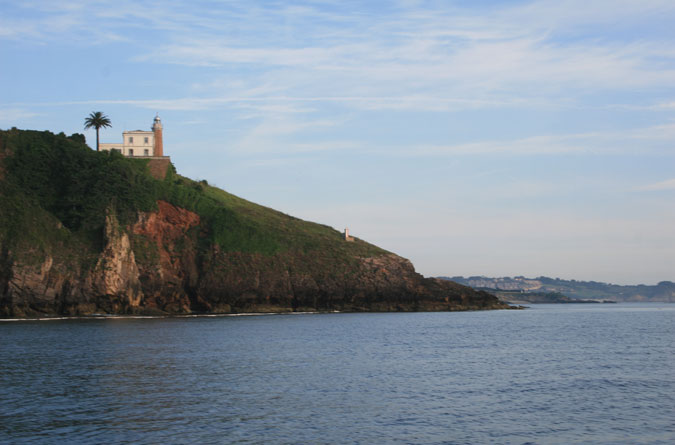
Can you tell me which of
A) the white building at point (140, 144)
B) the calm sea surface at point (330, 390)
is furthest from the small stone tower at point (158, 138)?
the calm sea surface at point (330, 390)

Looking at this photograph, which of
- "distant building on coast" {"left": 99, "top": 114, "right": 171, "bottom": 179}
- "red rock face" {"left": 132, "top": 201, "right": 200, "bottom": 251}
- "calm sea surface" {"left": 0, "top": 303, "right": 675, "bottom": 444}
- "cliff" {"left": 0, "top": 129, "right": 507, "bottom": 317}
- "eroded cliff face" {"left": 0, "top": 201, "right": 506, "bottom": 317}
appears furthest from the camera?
"distant building on coast" {"left": 99, "top": 114, "right": 171, "bottom": 179}

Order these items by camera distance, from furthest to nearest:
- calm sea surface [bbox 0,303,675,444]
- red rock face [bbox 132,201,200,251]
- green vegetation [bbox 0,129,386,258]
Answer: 1. red rock face [bbox 132,201,200,251]
2. green vegetation [bbox 0,129,386,258]
3. calm sea surface [bbox 0,303,675,444]

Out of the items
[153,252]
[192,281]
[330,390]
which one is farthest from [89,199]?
[330,390]

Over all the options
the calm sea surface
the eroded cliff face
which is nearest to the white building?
the eroded cliff face

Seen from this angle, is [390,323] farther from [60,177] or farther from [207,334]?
[60,177]

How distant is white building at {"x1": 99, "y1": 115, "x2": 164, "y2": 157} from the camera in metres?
135

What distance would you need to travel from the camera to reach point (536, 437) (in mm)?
26328

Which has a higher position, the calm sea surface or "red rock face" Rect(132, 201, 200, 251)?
"red rock face" Rect(132, 201, 200, 251)

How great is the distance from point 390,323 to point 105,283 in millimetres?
44082

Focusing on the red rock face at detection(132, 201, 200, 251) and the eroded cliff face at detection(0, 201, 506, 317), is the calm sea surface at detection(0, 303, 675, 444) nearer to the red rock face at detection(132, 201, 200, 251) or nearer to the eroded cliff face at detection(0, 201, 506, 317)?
the eroded cliff face at detection(0, 201, 506, 317)

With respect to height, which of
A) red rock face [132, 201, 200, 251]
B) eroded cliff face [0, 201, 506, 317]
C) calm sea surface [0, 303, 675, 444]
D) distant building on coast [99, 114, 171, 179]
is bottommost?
calm sea surface [0, 303, 675, 444]

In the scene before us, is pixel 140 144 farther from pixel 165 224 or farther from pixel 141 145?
pixel 165 224

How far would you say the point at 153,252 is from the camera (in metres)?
113

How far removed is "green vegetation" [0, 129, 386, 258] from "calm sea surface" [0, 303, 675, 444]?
41375 millimetres
